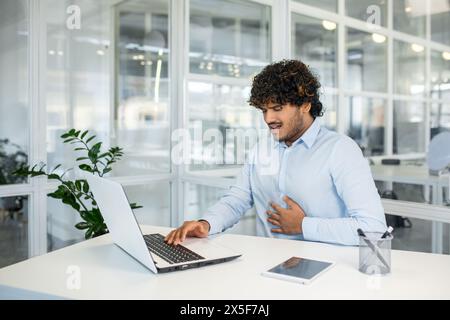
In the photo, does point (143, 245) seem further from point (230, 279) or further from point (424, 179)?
point (424, 179)

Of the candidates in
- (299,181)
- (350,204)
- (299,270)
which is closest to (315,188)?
(299,181)

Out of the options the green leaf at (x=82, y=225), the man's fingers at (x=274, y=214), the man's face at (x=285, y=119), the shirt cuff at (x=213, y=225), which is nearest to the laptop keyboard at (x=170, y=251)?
the shirt cuff at (x=213, y=225)

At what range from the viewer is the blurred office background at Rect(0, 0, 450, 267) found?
8.19 feet

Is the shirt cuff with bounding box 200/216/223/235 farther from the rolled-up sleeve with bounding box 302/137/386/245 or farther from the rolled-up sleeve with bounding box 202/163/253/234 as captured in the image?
the rolled-up sleeve with bounding box 302/137/386/245

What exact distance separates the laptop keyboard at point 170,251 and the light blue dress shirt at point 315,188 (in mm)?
277

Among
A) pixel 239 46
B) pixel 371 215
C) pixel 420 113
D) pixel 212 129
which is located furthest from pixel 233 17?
pixel 371 215

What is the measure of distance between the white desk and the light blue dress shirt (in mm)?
124

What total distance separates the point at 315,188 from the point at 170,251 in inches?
25.3

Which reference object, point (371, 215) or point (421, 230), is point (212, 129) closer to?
point (421, 230)

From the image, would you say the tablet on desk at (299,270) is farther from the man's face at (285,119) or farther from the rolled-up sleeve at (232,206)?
the man's face at (285,119)

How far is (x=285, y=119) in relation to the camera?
182 centimetres

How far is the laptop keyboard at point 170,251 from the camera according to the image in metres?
1.31

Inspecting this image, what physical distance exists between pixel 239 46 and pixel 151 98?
101cm
